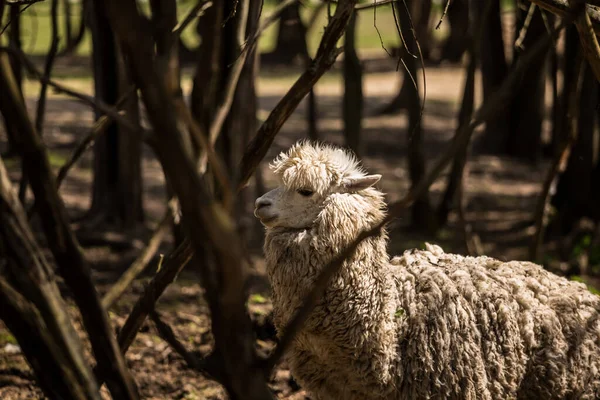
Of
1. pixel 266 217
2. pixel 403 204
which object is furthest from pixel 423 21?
pixel 403 204

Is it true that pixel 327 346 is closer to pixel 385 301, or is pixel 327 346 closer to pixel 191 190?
pixel 385 301

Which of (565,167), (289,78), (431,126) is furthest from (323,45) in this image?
(289,78)

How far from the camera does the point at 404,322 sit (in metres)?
4.20

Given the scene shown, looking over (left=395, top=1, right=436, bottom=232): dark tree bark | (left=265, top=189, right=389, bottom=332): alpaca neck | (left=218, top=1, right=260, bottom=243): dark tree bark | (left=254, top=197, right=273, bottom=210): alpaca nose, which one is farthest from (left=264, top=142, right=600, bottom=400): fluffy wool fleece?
(left=395, top=1, right=436, bottom=232): dark tree bark

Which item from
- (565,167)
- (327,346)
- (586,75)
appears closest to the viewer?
(327,346)

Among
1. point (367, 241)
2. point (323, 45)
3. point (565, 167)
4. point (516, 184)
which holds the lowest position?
point (516, 184)

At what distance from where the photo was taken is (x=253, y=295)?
721cm

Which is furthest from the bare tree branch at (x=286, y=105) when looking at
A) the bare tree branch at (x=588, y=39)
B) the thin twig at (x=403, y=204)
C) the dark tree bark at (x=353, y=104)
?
the dark tree bark at (x=353, y=104)

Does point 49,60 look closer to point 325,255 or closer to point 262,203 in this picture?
point 262,203

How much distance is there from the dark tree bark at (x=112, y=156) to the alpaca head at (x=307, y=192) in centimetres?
470

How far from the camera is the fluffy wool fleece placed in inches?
160

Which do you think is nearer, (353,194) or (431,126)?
(353,194)

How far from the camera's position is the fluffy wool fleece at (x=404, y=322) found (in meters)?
4.05

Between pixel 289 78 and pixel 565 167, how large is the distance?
12.2 metres
